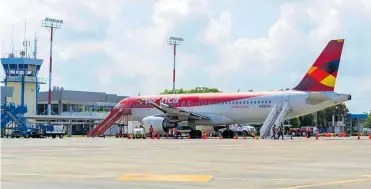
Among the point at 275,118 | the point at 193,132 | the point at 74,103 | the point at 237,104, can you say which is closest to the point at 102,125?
the point at 193,132

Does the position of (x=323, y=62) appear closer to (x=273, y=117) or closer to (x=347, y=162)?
(x=273, y=117)

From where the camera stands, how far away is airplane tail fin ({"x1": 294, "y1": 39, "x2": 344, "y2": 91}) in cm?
5519

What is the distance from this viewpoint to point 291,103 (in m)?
56.0

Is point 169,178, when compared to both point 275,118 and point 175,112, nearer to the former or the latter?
point 275,118

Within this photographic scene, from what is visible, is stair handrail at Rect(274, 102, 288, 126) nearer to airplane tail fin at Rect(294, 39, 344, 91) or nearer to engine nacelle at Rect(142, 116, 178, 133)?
airplane tail fin at Rect(294, 39, 344, 91)

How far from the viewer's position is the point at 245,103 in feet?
191

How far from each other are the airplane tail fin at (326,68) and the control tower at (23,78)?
209 feet

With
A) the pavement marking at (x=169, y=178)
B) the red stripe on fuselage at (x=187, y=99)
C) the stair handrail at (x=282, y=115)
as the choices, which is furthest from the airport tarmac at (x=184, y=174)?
the red stripe on fuselage at (x=187, y=99)

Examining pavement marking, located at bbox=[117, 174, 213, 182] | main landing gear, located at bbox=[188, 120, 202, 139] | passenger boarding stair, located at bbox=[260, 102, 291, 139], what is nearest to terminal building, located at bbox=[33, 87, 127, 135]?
main landing gear, located at bbox=[188, 120, 202, 139]

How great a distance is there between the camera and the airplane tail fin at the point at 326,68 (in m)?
55.2

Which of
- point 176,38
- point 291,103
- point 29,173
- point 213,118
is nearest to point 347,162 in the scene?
point 29,173

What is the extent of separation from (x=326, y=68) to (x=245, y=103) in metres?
8.24

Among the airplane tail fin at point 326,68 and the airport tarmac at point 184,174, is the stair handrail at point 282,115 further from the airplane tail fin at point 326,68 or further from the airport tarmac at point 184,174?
the airport tarmac at point 184,174

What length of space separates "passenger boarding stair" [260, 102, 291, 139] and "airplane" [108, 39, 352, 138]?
253 mm
